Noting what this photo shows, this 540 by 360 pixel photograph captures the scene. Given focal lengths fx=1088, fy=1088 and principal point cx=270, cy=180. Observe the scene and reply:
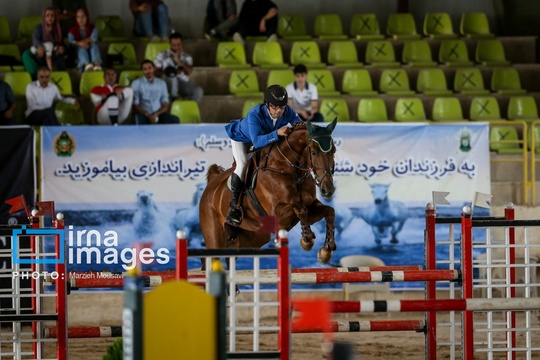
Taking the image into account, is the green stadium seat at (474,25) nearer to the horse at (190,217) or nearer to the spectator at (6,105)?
the horse at (190,217)

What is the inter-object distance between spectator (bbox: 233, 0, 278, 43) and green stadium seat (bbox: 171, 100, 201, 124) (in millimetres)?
2192

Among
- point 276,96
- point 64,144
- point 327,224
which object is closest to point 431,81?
point 64,144

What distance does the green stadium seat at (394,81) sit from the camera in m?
14.3

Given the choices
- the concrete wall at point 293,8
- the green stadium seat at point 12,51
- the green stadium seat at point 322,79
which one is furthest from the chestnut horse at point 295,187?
the concrete wall at point 293,8

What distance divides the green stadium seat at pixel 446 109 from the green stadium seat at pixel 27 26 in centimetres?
564

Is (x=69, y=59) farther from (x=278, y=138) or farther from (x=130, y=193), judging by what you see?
(x=278, y=138)

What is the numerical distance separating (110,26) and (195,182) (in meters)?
4.31

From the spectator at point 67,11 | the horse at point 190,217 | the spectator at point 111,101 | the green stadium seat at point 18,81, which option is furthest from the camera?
the spectator at point 67,11

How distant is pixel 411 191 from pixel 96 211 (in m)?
3.44

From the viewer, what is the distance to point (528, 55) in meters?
15.9

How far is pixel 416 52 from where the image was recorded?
49.6 feet

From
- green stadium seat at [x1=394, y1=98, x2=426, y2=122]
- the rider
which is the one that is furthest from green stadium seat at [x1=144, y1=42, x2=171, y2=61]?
the rider

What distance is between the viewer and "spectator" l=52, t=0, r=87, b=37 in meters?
14.6

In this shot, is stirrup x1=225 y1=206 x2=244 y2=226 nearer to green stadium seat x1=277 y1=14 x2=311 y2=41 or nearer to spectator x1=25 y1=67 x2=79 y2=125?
spectator x1=25 y1=67 x2=79 y2=125
